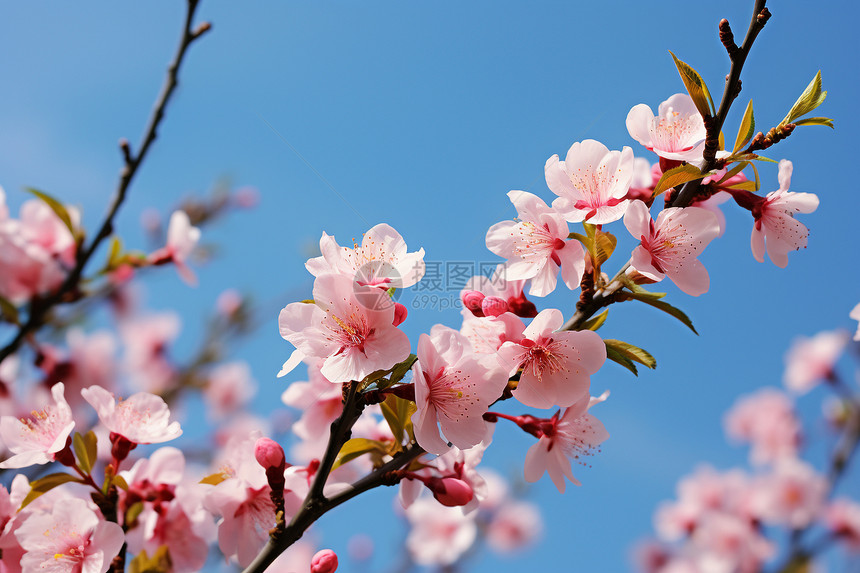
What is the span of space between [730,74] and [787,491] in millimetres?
4089

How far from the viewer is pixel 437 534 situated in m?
4.20

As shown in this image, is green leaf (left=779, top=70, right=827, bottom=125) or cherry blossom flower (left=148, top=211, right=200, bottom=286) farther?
cherry blossom flower (left=148, top=211, right=200, bottom=286)

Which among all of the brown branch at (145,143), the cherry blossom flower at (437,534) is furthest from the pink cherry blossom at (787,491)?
the brown branch at (145,143)

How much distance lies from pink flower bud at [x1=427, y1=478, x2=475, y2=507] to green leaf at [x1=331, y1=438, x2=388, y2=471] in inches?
7.3

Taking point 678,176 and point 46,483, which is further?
point 46,483

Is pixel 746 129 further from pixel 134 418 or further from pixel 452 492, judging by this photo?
pixel 134 418

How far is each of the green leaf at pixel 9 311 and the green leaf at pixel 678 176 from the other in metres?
2.00

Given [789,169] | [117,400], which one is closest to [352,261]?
[117,400]

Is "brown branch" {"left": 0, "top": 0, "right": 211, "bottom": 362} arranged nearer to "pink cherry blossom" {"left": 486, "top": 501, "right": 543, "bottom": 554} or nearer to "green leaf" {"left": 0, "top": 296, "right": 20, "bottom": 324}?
"green leaf" {"left": 0, "top": 296, "right": 20, "bottom": 324}

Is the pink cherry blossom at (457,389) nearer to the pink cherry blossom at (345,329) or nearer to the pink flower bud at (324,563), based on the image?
the pink cherry blossom at (345,329)

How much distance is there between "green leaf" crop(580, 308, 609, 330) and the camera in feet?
4.14

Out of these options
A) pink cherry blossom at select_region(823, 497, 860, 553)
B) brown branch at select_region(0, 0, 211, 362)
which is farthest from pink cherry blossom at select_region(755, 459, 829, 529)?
brown branch at select_region(0, 0, 211, 362)

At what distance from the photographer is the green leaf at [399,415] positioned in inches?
51.3

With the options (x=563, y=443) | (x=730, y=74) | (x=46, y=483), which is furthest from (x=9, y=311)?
(x=730, y=74)
